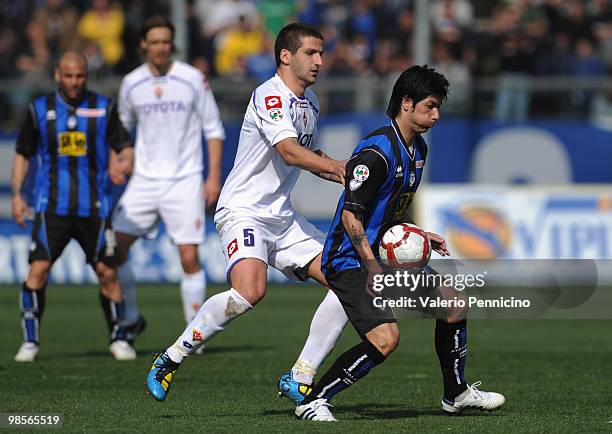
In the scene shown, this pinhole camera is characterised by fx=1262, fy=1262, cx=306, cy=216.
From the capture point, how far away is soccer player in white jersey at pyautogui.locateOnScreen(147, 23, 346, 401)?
7375mm

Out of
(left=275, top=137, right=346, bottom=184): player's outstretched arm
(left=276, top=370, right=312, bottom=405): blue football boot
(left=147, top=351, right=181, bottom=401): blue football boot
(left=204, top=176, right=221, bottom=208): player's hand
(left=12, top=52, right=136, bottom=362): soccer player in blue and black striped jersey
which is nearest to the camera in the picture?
(left=275, top=137, right=346, bottom=184): player's outstretched arm

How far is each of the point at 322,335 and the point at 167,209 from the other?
3706 mm

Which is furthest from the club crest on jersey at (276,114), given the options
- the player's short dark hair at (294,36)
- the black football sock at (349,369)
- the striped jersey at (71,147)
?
the striped jersey at (71,147)

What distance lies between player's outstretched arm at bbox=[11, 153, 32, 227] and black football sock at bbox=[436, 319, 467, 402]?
4.29m

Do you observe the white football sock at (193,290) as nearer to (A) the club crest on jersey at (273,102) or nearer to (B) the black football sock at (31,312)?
(B) the black football sock at (31,312)

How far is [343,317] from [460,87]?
1134 cm

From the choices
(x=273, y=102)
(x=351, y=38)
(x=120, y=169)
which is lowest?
(x=120, y=169)

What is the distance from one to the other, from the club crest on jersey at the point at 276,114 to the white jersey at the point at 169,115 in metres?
3.57

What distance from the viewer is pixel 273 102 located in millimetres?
7504

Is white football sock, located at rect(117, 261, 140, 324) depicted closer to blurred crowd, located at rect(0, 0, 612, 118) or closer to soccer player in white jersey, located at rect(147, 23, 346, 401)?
soccer player in white jersey, located at rect(147, 23, 346, 401)

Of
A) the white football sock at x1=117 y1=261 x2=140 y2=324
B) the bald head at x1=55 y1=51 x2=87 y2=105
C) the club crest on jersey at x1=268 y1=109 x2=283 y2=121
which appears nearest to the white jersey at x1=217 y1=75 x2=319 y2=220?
the club crest on jersey at x1=268 y1=109 x2=283 y2=121

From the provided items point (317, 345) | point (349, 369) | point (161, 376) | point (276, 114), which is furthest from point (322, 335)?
point (276, 114)

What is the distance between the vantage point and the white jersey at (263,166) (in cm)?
765

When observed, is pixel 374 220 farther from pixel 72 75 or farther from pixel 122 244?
pixel 122 244
